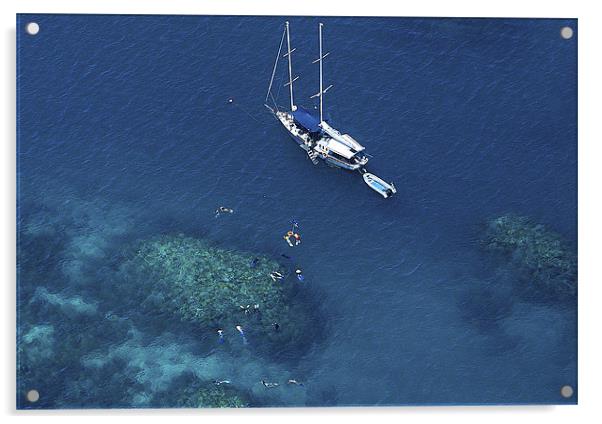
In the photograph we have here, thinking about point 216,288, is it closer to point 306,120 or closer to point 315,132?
point 315,132

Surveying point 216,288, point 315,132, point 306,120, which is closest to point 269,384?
point 216,288

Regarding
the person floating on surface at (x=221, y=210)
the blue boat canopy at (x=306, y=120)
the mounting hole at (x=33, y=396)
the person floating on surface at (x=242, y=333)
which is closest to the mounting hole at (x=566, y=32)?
the blue boat canopy at (x=306, y=120)

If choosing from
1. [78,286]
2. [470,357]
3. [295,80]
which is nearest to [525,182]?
[470,357]

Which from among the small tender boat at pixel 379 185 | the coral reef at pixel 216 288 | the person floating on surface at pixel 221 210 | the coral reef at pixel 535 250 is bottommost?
the coral reef at pixel 216 288

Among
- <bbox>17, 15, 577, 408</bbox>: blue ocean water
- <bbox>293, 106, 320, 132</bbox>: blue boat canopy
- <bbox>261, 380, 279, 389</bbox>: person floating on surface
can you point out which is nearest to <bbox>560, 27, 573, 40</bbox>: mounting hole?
<bbox>17, 15, 577, 408</bbox>: blue ocean water

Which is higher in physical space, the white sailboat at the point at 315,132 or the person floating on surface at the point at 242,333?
the white sailboat at the point at 315,132

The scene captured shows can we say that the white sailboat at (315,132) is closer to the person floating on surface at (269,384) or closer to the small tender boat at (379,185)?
the small tender boat at (379,185)
